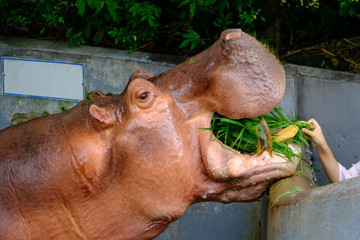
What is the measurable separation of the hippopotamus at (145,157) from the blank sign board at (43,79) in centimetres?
168

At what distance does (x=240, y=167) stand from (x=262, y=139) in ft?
0.58

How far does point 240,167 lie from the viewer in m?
1.94

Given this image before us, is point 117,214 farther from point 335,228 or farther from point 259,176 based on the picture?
point 335,228

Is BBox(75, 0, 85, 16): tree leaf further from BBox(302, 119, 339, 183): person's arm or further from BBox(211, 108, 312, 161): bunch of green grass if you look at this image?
BBox(302, 119, 339, 183): person's arm

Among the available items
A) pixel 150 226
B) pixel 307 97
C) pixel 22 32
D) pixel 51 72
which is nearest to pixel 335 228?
pixel 150 226

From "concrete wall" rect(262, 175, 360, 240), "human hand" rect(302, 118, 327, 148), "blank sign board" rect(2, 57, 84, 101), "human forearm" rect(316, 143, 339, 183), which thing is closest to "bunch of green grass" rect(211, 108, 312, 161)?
"concrete wall" rect(262, 175, 360, 240)

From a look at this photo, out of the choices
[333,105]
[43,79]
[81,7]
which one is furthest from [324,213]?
[43,79]

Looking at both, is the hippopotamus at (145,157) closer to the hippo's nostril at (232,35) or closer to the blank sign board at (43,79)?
the hippo's nostril at (232,35)

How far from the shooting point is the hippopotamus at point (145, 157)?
75.5 inches

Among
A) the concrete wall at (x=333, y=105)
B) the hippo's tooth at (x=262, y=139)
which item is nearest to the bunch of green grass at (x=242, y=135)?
the hippo's tooth at (x=262, y=139)

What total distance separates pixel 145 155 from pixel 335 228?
73 centimetres

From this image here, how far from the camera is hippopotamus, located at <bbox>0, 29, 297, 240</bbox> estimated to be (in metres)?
1.92

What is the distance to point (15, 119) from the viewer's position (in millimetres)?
3881

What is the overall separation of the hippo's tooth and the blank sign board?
2.00 m
